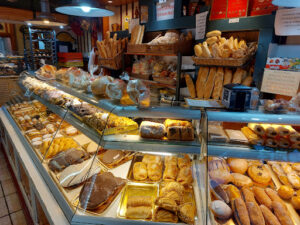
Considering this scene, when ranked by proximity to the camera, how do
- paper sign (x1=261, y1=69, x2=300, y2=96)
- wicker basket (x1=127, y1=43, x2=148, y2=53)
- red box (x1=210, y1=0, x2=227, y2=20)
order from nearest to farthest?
paper sign (x1=261, y1=69, x2=300, y2=96) < red box (x1=210, y1=0, x2=227, y2=20) < wicker basket (x1=127, y1=43, x2=148, y2=53)

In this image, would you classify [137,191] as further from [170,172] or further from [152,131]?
[152,131]

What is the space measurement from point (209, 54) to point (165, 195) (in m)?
1.83

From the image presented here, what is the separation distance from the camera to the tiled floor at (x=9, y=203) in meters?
2.36

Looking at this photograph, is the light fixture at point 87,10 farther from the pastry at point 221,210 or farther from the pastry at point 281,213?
the pastry at point 281,213

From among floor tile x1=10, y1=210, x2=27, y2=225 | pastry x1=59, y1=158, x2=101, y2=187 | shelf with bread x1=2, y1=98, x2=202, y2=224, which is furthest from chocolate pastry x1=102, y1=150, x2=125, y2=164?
floor tile x1=10, y1=210, x2=27, y2=225

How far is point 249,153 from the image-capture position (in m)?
1.18

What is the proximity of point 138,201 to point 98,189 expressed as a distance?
0.99 feet

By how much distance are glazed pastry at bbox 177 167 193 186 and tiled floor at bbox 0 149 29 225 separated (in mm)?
1941

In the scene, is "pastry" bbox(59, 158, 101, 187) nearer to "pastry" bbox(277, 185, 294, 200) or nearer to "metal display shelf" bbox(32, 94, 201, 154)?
"metal display shelf" bbox(32, 94, 201, 154)

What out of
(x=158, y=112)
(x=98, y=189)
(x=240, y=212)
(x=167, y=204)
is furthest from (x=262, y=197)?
(x=98, y=189)

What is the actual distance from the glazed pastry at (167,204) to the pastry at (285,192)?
748 millimetres

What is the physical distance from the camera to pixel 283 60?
7.14 feet

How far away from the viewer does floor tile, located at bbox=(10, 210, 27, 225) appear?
2.32 meters

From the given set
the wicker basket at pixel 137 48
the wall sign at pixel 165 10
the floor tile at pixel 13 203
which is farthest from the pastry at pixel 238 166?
the wall sign at pixel 165 10
